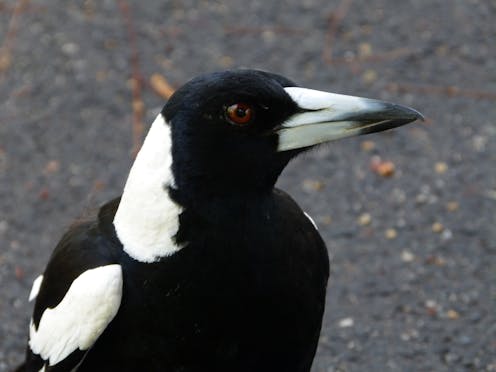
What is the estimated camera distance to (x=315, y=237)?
2264 millimetres

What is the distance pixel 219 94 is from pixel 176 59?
229 cm

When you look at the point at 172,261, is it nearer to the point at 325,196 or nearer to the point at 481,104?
the point at 325,196

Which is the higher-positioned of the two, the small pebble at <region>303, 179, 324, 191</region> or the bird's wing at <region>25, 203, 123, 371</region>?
the bird's wing at <region>25, 203, 123, 371</region>

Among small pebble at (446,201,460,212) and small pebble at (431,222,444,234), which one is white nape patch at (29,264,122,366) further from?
small pebble at (446,201,460,212)

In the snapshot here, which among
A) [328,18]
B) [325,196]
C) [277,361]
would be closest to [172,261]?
[277,361]

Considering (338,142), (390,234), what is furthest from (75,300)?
(338,142)

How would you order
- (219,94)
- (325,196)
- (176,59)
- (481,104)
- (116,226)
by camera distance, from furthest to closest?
(176,59) < (481,104) < (325,196) < (116,226) < (219,94)

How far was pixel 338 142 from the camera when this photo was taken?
3.79 m

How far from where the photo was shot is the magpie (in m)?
1.94

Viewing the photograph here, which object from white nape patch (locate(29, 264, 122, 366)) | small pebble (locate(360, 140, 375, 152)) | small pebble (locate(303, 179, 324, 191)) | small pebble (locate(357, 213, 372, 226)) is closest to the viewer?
white nape patch (locate(29, 264, 122, 366))

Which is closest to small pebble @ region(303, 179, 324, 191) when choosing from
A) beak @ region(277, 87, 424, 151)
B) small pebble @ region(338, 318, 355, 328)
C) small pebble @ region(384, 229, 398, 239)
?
small pebble @ region(384, 229, 398, 239)

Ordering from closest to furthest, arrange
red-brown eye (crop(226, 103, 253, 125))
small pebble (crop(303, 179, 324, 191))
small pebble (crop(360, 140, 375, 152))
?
red-brown eye (crop(226, 103, 253, 125)) < small pebble (crop(303, 179, 324, 191)) < small pebble (crop(360, 140, 375, 152))

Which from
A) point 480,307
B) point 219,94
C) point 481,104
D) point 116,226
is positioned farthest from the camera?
point 481,104

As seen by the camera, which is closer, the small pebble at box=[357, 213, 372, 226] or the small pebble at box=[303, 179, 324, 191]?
the small pebble at box=[357, 213, 372, 226]
